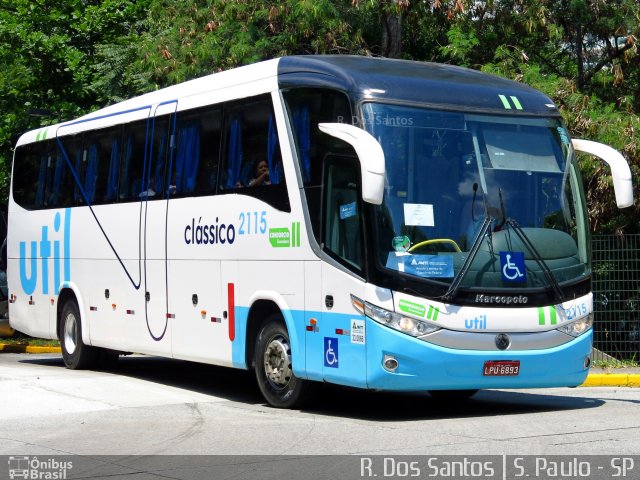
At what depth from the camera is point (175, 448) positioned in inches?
398

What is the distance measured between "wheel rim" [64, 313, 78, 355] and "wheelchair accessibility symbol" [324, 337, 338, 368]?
7251 millimetres

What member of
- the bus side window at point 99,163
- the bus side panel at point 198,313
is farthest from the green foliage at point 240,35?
the bus side panel at point 198,313

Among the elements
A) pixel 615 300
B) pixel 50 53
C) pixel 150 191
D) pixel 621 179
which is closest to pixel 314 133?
pixel 621 179

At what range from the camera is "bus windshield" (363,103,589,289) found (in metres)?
11.5

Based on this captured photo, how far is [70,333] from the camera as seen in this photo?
18.6 m

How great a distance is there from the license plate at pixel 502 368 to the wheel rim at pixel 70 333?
8.43m

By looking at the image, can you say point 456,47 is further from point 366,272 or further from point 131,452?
point 131,452

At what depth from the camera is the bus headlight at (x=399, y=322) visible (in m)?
11.4

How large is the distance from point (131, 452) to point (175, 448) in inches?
15.1

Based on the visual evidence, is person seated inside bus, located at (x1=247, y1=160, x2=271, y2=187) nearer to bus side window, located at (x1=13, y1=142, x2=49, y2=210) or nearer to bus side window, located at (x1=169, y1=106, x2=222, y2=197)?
bus side window, located at (x1=169, y1=106, x2=222, y2=197)

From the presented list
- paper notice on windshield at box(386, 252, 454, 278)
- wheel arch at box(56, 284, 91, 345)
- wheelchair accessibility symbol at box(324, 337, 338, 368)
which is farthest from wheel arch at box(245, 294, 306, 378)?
wheel arch at box(56, 284, 91, 345)

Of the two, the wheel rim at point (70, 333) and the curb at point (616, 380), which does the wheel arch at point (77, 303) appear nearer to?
the wheel rim at point (70, 333)

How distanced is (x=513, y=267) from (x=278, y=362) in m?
2.80

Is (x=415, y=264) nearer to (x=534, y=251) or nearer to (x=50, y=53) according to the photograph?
(x=534, y=251)
